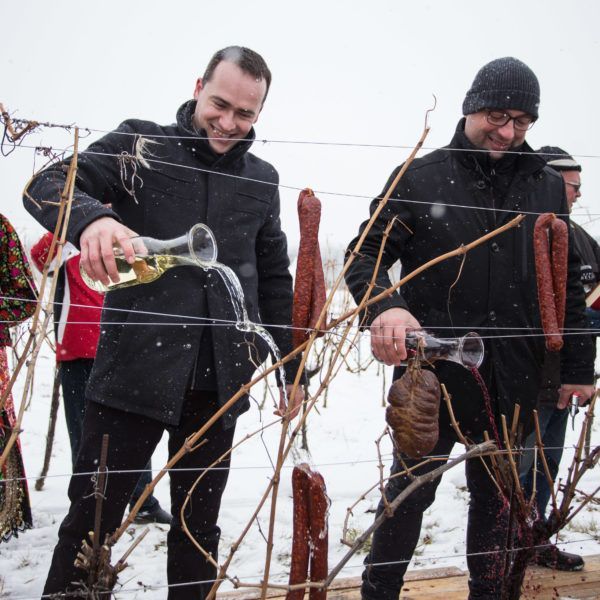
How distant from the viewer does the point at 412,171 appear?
6.92ft

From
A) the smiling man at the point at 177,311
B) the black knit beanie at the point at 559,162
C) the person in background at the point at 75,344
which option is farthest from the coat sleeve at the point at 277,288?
the black knit beanie at the point at 559,162

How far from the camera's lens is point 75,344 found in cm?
299

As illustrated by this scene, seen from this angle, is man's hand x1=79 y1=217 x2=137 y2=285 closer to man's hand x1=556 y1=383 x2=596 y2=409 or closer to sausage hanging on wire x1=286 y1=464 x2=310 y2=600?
sausage hanging on wire x1=286 y1=464 x2=310 y2=600

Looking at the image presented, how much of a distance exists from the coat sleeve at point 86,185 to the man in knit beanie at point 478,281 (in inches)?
31.1

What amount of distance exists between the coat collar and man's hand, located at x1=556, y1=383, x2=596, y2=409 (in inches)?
56.7

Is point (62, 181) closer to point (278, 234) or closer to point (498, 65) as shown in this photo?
point (278, 234)

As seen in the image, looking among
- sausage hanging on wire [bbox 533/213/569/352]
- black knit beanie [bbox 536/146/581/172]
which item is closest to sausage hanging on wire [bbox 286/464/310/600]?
sausage hanging on wire [bbox 533/213/569/352]

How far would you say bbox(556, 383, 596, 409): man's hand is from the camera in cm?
214

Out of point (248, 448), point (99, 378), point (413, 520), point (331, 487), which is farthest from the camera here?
point (248, 448)

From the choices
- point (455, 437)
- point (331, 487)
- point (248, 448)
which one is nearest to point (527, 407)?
→ point (455, 437)

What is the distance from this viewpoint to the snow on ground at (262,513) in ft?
9.00

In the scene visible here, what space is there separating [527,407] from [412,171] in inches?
36.6

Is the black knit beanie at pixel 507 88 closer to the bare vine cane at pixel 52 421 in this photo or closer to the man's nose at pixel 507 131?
the man's nose at pixel 507 131

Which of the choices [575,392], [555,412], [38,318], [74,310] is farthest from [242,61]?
[555,412]
